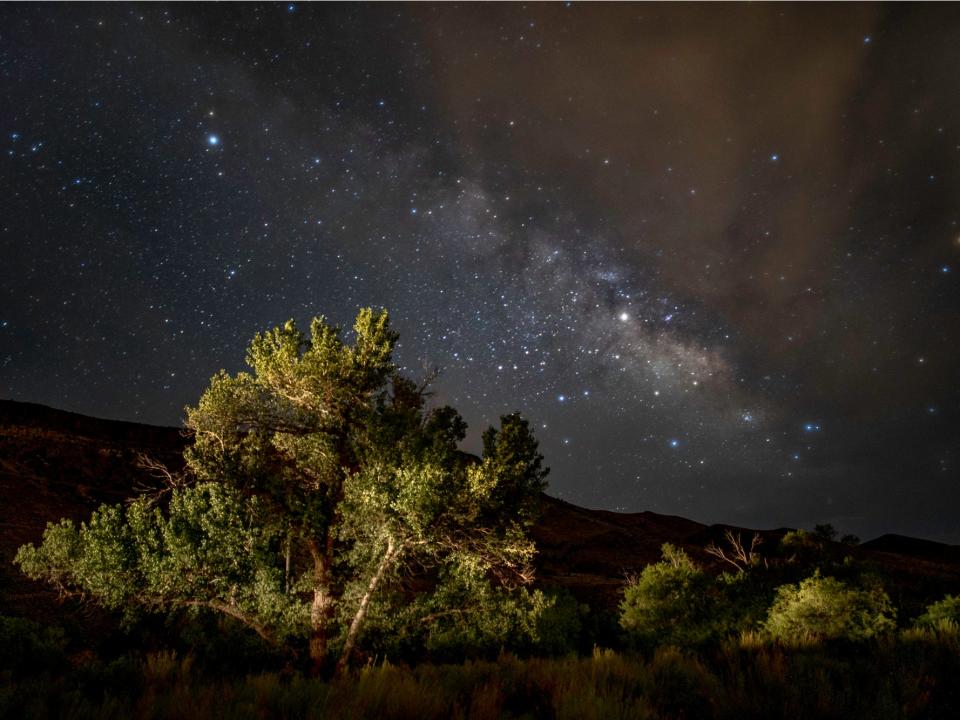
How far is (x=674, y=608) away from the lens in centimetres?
2230

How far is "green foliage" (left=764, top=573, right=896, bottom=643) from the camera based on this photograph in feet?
58.0

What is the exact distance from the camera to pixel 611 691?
19.2 ft

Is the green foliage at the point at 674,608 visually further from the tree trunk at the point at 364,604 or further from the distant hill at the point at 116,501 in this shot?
the tree trunk at the point at 364,604

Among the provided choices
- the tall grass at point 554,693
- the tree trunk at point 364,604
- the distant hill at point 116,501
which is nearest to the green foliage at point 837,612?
the distant hill at point 116,501

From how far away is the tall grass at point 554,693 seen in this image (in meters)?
4.95

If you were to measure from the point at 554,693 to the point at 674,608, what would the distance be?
19.5 metres

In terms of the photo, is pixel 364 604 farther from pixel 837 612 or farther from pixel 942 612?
pixel 837 612

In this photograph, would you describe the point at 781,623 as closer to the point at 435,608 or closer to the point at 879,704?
the point at 435,608

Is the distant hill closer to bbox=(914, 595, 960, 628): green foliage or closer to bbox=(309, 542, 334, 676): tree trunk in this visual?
bbox=(309, 542, 334, 676): tree trunk

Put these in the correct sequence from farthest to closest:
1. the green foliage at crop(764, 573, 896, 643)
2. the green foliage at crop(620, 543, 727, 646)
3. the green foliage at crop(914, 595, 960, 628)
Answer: the green foliage at crop(620, 543, 727, 646) < the green foliage at crop(764, 573, 896, 643) < the green foliage at crop(914, 595, 960, 628)

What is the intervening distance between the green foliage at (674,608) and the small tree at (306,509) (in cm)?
1182

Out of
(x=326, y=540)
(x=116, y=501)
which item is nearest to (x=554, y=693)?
(x=326, y=540)

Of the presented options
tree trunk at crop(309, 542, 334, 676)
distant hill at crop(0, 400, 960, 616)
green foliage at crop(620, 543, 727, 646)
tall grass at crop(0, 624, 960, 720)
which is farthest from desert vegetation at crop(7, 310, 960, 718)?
green foliage at crop(620, 543, 727, 646)

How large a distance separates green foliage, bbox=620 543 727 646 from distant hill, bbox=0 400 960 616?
805cm
